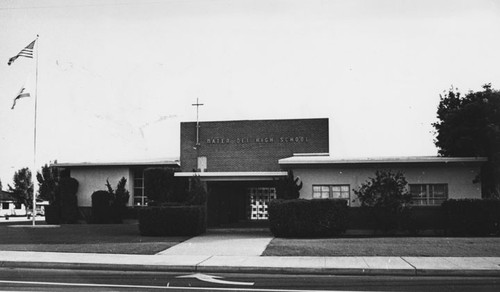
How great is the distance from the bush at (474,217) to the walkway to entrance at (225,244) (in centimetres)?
715

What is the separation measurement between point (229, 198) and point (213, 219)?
361 centimetres

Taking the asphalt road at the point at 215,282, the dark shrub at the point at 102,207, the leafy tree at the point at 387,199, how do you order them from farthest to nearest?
the dark shrub at the point at 102,207
the leafy tree at the point at 387,199
the asphalt road at the point at 215,282

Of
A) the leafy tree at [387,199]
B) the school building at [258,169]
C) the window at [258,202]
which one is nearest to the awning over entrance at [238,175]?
the school building at [258,169]

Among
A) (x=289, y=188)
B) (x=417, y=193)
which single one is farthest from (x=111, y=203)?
(x=417, y=193)

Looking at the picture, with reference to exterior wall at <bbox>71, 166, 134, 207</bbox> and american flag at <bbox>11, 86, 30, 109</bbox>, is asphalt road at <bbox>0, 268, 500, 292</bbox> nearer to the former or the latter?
american flag at <bbox>11, 86, 30, 109</bbox>

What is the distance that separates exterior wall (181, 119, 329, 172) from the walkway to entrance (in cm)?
1217

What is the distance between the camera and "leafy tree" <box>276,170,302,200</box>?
2394cm

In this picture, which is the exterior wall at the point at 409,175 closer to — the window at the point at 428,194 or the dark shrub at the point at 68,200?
the window at the point at 428,194

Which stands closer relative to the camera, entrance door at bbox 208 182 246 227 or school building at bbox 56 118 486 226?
school building at bbox 56 118 486 226

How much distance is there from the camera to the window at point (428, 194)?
24.0 metres

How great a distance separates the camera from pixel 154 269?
1409cm

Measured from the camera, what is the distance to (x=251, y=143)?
36938 millimetres

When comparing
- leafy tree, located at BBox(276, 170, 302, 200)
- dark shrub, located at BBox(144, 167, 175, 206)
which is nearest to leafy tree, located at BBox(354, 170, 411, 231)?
leafy tree, located at BBox(276, 170, 302, 200)

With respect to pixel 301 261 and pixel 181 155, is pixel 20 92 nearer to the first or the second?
pixel 181 155
